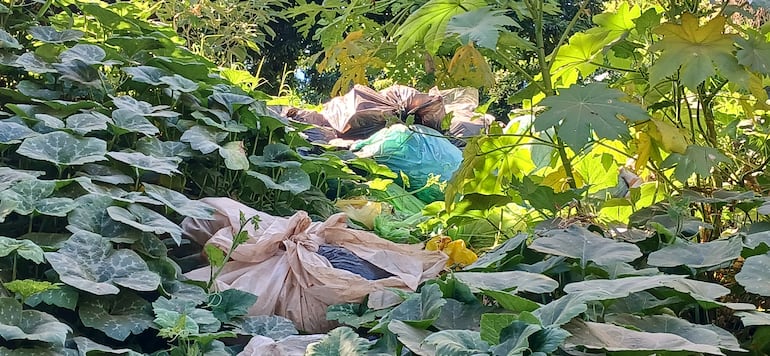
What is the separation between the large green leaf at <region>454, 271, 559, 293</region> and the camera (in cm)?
106

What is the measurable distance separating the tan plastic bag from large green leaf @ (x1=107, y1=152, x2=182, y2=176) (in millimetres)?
180

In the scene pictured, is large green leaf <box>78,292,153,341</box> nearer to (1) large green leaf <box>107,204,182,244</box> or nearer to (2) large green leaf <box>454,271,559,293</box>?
(1) large green leaf <box>107,204,182,244</box>

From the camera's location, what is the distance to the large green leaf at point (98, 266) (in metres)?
1.36

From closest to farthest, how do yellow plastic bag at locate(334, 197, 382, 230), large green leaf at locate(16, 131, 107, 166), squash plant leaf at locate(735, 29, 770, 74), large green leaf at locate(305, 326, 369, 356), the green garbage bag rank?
large green leaf at locate(305, 326, 369, 356) < squash plant leaf at locate(735, 29, 770, 74) < large green leaf at locate(16, 131, 107, 166) < yellow plastic bag at locate(334, 197, 382, 230) < the green garbage bag

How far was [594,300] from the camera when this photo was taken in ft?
3.10

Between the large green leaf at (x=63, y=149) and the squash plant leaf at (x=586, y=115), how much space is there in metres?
1.08

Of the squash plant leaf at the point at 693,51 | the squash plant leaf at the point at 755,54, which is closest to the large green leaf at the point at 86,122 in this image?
the squash plant leaf at the point at 693,51

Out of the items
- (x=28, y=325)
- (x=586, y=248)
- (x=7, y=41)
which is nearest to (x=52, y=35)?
(x=7, y=41)

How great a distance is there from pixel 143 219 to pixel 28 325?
0.41m

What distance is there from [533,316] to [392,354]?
0.21 m

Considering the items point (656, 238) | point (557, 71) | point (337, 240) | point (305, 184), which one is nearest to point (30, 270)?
point (337, 240)

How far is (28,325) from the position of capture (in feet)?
4.11

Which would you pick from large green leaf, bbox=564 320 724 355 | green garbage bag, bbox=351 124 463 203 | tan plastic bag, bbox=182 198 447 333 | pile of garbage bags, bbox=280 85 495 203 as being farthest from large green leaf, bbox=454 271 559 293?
green garbage bag, bbox=351 124 463 203

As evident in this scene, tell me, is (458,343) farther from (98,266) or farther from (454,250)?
(454,250)
